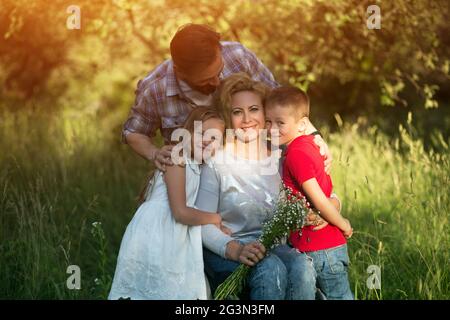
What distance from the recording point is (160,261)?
3.86 metres

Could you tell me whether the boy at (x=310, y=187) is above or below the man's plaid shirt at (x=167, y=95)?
below

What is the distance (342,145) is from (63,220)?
277 cm

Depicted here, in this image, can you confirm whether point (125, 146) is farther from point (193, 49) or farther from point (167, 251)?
point (167, 251)

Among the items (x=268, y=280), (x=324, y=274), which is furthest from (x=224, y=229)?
(x=324, y=274)

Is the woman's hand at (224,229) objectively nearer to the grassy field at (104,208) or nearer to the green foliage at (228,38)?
the grassy field at (104,208)

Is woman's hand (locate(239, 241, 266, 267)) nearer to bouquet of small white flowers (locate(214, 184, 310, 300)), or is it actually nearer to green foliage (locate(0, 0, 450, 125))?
bouquet of small white flowers (locate(214, 184, 310, 300))

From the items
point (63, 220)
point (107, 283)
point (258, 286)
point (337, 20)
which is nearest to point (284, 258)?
point (258, 286)

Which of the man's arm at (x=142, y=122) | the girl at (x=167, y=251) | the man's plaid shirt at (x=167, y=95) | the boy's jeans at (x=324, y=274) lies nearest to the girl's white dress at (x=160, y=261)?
the girl at (x=167, y=251)

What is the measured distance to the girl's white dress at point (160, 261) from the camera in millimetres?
3854

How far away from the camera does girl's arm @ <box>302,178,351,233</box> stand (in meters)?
3.79

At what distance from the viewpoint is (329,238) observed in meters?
3.89

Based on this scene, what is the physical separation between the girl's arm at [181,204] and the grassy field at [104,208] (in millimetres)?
607

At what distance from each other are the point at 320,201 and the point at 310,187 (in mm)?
76

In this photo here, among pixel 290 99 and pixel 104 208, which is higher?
pixel 290 99
